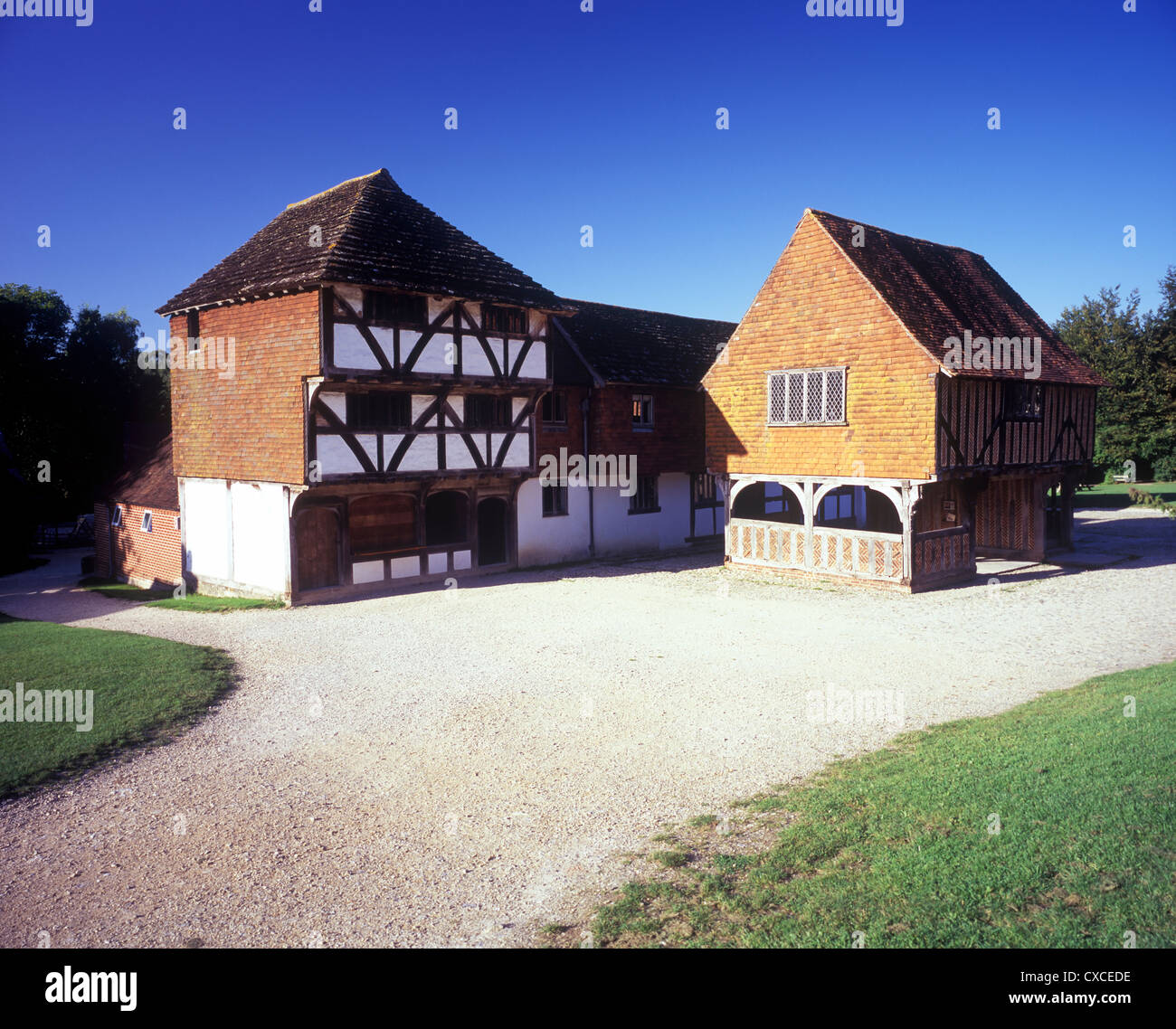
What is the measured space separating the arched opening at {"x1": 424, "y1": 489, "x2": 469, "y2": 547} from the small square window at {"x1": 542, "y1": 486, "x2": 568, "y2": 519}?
3030 millimetres

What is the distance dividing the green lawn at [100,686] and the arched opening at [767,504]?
1859cm

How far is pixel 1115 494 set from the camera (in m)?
44.1

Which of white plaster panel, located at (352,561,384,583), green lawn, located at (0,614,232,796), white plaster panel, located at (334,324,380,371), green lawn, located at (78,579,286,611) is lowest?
green lawn, located at (78,579,286,611)

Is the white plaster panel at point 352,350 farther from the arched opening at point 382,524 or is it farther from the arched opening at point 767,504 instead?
the arched opening at point 767,504

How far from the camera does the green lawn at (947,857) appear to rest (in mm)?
4953

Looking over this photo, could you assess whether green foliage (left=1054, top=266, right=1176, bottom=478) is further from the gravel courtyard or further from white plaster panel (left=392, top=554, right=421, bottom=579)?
white plaster panel (left=392, top=554, right=421, bottom=579)

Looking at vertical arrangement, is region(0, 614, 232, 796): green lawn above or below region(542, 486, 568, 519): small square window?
below

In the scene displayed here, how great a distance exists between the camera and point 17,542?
107 ft

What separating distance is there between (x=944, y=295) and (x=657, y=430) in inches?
373

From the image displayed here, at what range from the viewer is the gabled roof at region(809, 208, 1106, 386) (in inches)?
791

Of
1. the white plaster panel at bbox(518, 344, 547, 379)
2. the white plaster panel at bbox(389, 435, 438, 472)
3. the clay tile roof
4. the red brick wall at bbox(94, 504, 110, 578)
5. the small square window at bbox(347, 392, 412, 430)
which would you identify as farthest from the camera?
the red brick wall at bbox(94, 504, 110, 578)

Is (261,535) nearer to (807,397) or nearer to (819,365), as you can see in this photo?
(807,397)

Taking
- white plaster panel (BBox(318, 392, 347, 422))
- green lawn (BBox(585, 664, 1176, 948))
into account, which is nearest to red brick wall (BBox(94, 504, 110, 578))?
white plaster panel (BBox(318, 392, 347, 422))
